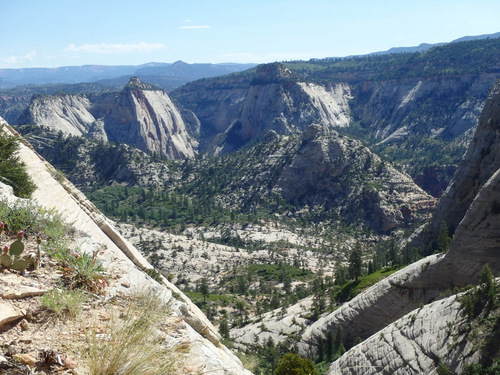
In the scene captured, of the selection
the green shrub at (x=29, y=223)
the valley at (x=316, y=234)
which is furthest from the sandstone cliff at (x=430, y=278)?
the green shrub at (x=29, y=223)

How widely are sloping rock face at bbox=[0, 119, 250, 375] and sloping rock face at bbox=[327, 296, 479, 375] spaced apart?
1802 cm

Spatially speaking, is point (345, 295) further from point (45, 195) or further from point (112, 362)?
point (112, 362)

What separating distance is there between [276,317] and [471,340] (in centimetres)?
4506

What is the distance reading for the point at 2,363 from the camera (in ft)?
20.7

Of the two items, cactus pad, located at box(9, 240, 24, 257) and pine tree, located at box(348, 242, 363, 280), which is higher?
cactus pad, located at box(9, 240, 24, 257)

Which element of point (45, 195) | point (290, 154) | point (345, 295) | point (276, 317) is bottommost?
point (276, 317)

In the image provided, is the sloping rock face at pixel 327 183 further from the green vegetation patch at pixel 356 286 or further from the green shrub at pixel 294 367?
the green shrub at pixel 294 367

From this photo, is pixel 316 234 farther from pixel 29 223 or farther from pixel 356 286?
pixel 29 223

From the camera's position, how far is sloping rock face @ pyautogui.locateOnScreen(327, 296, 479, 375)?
98.3ft

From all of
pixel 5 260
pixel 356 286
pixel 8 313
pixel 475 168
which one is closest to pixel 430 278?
pixel 356 286

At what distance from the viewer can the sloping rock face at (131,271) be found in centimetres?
945

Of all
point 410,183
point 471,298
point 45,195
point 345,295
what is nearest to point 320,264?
point 345,295

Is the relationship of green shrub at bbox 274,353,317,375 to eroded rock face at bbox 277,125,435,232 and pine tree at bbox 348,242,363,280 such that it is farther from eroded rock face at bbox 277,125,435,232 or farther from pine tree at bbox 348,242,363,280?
eroded rock face at bbox 277,125,435,232

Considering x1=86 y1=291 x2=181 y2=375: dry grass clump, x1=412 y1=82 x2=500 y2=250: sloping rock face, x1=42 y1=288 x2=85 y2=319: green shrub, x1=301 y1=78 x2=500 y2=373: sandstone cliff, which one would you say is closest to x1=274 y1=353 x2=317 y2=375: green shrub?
x1=301 y1=78 x2=500 y2=373: sandstone cliff
